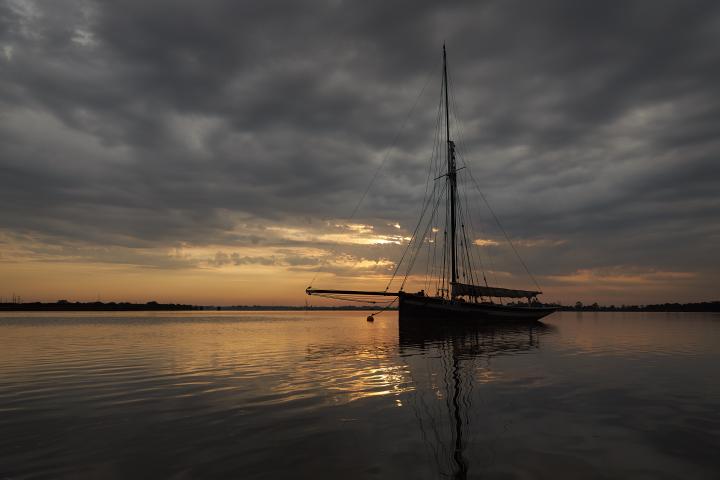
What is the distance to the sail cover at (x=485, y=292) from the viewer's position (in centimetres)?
6069

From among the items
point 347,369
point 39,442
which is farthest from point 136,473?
point 347,369

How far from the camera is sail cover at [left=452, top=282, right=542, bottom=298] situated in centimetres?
6069

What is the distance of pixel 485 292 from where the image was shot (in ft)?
218

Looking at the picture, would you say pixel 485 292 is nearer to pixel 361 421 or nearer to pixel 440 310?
pixel 440 310

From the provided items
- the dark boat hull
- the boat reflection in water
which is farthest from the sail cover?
the boat reflection in water

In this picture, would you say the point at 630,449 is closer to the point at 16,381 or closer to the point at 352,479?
the point at 352,479

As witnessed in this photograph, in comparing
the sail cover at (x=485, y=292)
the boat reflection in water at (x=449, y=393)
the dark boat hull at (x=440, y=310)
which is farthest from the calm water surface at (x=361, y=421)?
the sail cover at (x=485, y=292)

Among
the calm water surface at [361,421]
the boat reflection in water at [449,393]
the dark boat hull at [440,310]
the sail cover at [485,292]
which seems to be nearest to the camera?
the calm water surface at [361,421]

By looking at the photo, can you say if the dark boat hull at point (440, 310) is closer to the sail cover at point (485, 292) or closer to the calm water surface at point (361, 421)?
the sail cover at point (485, 292)

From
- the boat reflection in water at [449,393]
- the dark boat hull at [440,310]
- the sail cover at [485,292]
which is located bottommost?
the boat reflection in water at [449,393]

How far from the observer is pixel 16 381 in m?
18.0

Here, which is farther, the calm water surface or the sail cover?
the sail cover

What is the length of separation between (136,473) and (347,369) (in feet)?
46.4

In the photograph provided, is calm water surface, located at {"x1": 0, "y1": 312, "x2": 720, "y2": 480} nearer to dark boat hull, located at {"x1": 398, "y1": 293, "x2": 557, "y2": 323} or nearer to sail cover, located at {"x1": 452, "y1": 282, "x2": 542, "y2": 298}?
dark boat hull, located at {"x1": 398, "y1": 293, "x2": 557, "y2": 323}
